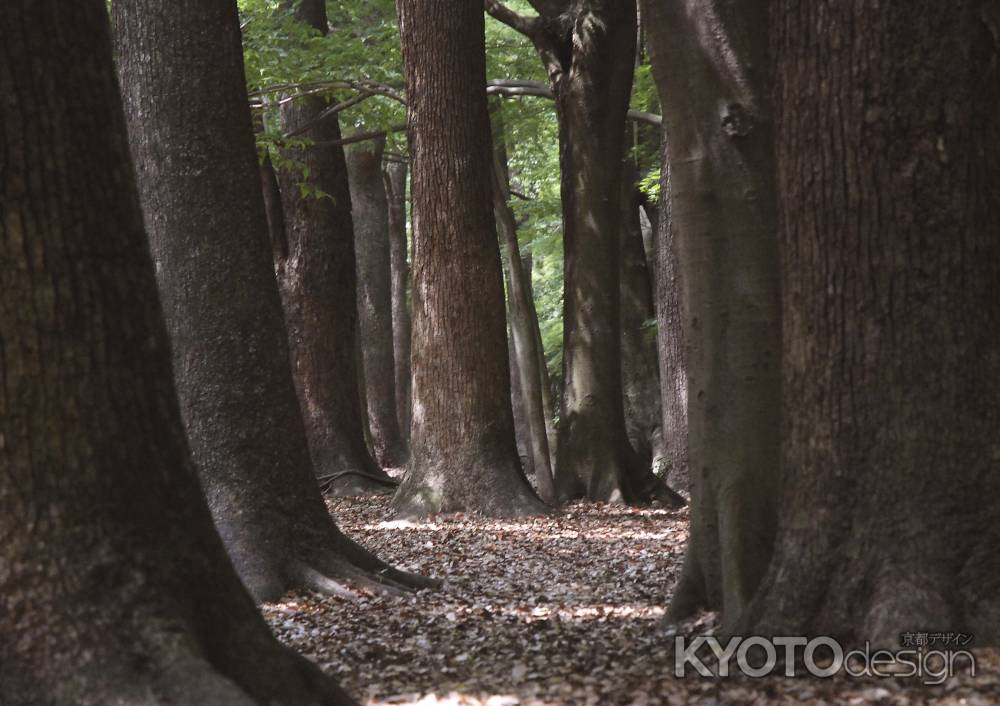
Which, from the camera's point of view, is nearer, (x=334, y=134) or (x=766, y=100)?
(x=766, y=100)

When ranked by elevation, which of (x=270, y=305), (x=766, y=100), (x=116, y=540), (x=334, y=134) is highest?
(x=334, y=134)

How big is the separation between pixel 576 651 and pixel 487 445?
593cm

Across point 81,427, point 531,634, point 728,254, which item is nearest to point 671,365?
point 531,634

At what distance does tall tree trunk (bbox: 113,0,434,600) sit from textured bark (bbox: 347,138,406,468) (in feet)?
46.2

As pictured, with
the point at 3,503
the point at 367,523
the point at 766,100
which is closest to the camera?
the point at 3,503

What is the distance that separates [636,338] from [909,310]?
42.1ft

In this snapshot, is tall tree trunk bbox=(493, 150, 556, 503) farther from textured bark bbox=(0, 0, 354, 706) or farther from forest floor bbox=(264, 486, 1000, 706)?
textured bark bbox=(0, 0, 354, 706)

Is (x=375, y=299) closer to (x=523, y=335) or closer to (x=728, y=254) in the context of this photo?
(x=523, y=335)

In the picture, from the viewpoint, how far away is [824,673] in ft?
15.7

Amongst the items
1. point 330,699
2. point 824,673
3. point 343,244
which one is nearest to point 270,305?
point 330,699

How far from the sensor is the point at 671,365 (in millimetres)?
15203

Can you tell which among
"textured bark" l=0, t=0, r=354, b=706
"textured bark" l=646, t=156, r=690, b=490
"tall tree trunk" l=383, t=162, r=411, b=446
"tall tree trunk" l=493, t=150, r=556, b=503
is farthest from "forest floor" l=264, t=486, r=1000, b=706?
"tall tree trunk" l=383, t=162, r=411, b=446

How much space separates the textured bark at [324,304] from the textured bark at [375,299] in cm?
659

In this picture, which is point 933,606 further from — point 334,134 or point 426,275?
→ point 334,134
